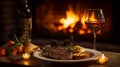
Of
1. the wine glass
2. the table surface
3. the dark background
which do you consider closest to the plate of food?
the table surface

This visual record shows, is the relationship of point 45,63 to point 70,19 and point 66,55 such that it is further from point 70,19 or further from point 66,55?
point 70,19

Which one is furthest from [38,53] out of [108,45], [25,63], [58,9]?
[58,9]

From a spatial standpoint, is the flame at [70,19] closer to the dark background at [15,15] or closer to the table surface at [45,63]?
the dark background at [15,15]

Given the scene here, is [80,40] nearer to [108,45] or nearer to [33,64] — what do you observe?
[108,45]

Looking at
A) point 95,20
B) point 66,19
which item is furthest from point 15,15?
point 95,20

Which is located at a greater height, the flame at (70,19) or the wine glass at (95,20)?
the wine glass at (95,20)

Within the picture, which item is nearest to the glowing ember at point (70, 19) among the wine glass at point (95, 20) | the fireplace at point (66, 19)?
the fireplace at point (66, 19)

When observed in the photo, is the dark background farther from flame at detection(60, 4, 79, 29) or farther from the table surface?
the table surface
